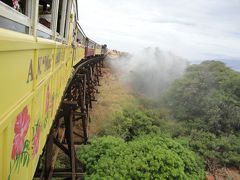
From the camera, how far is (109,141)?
910 cm

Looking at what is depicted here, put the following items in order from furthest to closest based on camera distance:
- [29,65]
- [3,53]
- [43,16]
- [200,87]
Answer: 1. [200,87]
2. [43,16]
3. [29,65]
4. [3,53]

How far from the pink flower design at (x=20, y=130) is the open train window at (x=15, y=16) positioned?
460 mm

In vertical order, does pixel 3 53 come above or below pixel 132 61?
above

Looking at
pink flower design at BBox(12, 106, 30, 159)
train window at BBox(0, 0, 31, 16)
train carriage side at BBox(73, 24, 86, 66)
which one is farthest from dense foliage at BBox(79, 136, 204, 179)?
train window at BBox(0, 0, 31, 16)

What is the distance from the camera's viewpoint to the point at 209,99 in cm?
1730

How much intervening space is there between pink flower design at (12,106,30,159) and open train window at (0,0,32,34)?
0.46 metres

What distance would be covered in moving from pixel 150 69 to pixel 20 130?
30826 millimetres

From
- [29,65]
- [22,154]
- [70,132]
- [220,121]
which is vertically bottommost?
[220,121]

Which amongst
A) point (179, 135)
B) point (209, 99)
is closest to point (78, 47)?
point (179, 135)

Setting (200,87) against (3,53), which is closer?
(3,53)

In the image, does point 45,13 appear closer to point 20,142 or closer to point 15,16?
point 15,16

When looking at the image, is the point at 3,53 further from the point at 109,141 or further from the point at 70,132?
the point at 109,141

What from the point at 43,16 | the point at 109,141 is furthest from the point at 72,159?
the point at 43,16

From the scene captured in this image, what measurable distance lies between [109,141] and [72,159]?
3.01 meters
